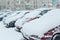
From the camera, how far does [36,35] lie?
6.75m

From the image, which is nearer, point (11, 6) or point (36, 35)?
point (36, 35)

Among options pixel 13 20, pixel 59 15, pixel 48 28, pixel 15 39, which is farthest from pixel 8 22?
pixel 48 28

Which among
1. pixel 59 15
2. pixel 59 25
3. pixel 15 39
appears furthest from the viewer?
pixel 15 39

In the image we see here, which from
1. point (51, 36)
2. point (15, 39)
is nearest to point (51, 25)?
point (51, 36)

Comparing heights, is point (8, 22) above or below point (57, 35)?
below

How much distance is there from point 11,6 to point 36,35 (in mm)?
52816

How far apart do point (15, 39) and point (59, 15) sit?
2579 millimetres

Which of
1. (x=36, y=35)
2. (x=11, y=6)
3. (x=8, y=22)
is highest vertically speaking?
(x=36, y=35)

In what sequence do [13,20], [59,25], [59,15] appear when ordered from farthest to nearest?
[13,20], [59,15], [59,25]

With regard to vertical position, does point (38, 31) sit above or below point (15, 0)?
above

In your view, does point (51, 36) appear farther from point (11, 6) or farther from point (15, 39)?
point (11, 6)

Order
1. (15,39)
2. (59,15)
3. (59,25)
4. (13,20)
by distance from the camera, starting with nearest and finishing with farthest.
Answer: (59,25)
(59,15)
(15,39)
(13,20)

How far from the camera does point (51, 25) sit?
6867 mm

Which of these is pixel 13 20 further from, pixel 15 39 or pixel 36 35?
pixel 36 35
